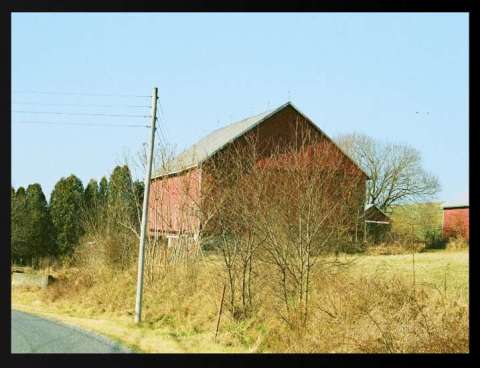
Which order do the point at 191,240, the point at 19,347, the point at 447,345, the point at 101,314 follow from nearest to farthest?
1. the point at 447,345
2. the point at 19,347
3. the point at 101,314
4. the point at 191,240

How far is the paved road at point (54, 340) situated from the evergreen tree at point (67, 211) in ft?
35.7

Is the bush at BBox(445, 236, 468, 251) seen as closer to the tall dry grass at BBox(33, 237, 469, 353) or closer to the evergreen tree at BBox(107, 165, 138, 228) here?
the tall dry grass at BBox(33, 237, 469, 353)

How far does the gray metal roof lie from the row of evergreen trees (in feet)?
8.97

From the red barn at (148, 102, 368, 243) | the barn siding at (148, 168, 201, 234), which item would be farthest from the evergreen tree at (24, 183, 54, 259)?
the barn siding at (148, 168, 201, 234)

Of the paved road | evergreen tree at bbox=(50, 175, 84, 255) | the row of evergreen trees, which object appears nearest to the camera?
the paved road

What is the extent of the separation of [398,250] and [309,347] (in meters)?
10.9

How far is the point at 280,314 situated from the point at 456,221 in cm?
2025

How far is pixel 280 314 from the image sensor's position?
976 centimetres

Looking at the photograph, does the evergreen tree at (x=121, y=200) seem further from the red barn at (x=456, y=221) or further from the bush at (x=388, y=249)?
the red barn at (x=456, y=221)

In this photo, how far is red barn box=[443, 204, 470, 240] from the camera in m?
25.4

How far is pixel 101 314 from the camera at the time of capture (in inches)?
506

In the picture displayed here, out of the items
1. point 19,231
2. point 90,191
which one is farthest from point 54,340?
point 90,191
